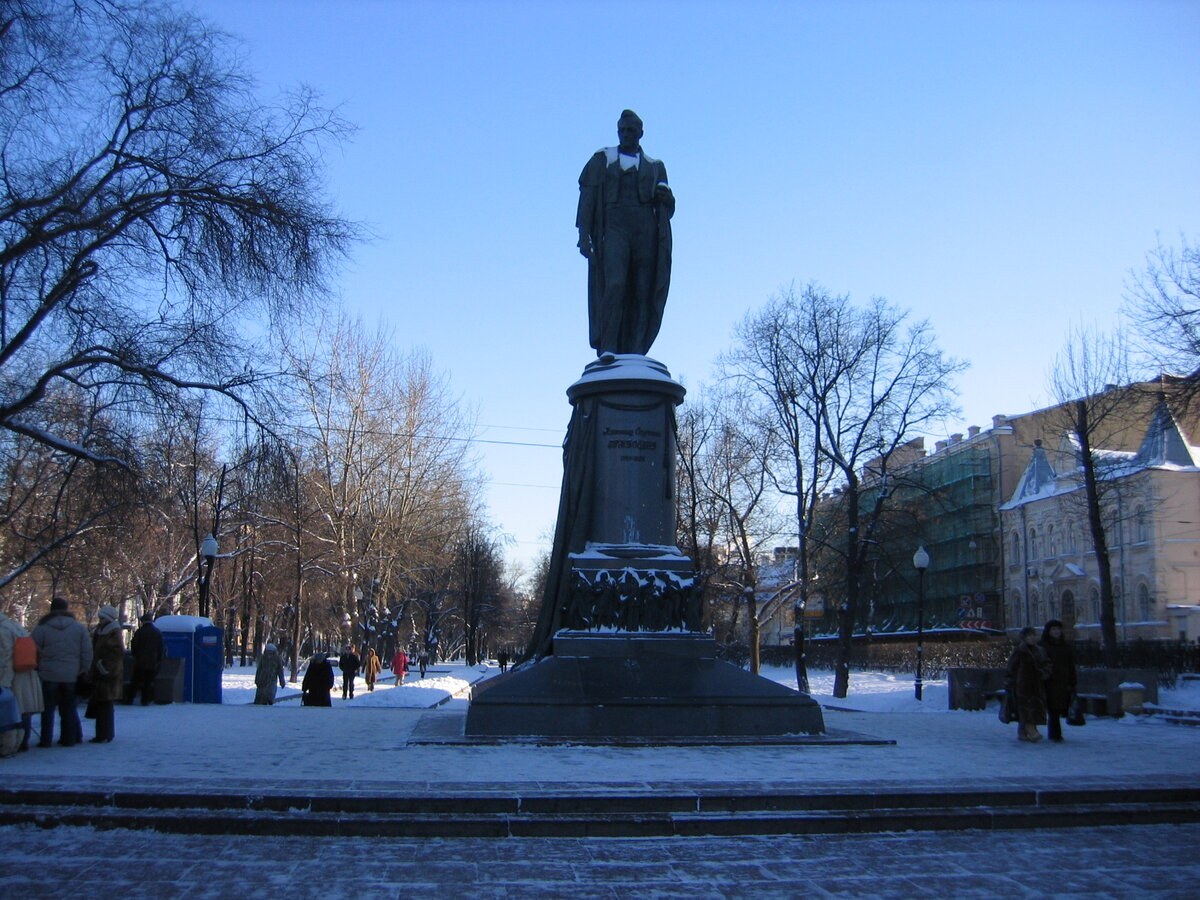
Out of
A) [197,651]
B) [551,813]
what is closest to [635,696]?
[551,813]

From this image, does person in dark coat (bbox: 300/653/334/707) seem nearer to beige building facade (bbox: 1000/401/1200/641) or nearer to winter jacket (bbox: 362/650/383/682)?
winter jacket (bbox: 362/650/383/682)

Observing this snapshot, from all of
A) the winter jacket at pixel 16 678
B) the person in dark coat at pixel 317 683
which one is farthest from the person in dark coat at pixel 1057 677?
the person in dark coat at pixel 317 683

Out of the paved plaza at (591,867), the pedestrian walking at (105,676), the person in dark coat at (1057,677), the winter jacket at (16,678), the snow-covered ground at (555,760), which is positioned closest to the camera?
the paved plaza at (591,867)

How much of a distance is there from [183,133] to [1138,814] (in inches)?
502

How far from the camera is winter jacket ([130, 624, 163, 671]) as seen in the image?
17141mm

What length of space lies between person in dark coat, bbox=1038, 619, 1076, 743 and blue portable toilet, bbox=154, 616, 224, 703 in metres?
14.1

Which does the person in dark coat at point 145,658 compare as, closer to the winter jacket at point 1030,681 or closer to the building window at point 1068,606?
the winter jacket at point 1030,681

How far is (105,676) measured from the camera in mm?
11539

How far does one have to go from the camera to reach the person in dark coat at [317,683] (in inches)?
835

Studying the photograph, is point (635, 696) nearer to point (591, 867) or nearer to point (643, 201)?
point (591, 867)

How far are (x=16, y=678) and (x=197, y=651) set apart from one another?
33.0 ft

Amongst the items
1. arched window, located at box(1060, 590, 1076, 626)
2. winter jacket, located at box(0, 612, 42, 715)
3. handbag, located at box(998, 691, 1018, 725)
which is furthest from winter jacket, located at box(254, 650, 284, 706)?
arched window, located at box(1060, 590, 1076, 626)

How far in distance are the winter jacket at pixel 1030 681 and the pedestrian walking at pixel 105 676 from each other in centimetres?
985

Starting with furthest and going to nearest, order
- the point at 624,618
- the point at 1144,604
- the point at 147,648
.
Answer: the point at 1144,604
the point at 147,648
the point at 624,618
